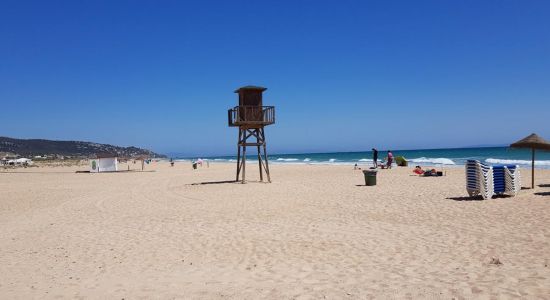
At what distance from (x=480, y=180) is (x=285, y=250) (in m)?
7.59

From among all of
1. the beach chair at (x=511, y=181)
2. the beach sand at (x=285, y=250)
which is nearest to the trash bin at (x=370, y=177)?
the beach sand at (x=285, y=250)

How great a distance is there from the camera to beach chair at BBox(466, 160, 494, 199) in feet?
38.7

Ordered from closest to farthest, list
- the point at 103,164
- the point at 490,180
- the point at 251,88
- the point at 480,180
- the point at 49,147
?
1. the point at 480,180
2. the point at 490,180
3. the point at 251,88
4. the point at 103,164
5. the point at 49,147

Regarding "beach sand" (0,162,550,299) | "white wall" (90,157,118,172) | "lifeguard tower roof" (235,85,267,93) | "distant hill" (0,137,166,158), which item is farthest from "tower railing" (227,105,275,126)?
"distant hill" (0,137,166,158)

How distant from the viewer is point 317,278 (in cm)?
528

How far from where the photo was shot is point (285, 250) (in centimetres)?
679

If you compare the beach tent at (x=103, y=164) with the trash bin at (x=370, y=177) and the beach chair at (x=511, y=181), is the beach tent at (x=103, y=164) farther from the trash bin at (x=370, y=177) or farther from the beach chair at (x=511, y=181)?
the beach chair at (x=511, y=181)

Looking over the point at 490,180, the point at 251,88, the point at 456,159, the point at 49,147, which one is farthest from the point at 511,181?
the point at 49,147

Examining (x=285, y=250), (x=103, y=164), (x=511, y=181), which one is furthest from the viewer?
(x=103, y=164)

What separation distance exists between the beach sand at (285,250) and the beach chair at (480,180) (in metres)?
0.36

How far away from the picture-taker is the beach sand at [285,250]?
194 inches

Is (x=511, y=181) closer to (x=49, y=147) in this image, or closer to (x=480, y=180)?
(x=480, y=180)

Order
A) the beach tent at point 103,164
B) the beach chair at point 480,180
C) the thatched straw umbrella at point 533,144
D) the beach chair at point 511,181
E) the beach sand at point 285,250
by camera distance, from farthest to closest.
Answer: the beach tent at point 103,164, the thatched straw umbrella at point 533,144, the beach chair at point 511,181, the beach chair at point 480,180, the beach sand at point 285,250

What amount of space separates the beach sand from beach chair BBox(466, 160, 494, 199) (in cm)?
36
